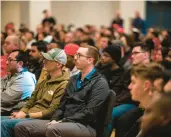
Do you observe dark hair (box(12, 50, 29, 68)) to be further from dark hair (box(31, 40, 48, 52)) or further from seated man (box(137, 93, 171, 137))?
seated man (box(137, 93, 171, 137))

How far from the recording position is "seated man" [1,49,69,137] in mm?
5055

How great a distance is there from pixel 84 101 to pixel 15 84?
1.15 m

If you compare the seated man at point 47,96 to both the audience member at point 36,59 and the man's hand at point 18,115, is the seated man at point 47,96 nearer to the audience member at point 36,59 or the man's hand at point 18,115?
the man's hand at point 18,115

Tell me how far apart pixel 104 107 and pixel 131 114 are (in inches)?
13.3

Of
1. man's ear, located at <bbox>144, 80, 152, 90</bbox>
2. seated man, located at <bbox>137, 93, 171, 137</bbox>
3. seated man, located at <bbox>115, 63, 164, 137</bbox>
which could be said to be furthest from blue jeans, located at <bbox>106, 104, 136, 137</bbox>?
seated man, located at <bbox>137, 93, 171, 137</bbox>

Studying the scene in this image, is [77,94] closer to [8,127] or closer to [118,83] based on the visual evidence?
[8,127]

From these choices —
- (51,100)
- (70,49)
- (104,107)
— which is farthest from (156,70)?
(70,49)

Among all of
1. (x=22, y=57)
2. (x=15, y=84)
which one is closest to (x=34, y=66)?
(x=22, y=57)

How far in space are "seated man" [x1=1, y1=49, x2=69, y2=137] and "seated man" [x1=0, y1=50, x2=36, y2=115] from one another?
0.76 ft

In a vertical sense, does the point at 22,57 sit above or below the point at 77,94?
above

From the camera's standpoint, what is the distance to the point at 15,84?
5.54m

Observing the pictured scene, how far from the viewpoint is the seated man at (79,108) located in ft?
14.9

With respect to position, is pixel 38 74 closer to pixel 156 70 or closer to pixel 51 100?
pixel 51 100

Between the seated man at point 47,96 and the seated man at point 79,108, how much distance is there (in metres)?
0.15
